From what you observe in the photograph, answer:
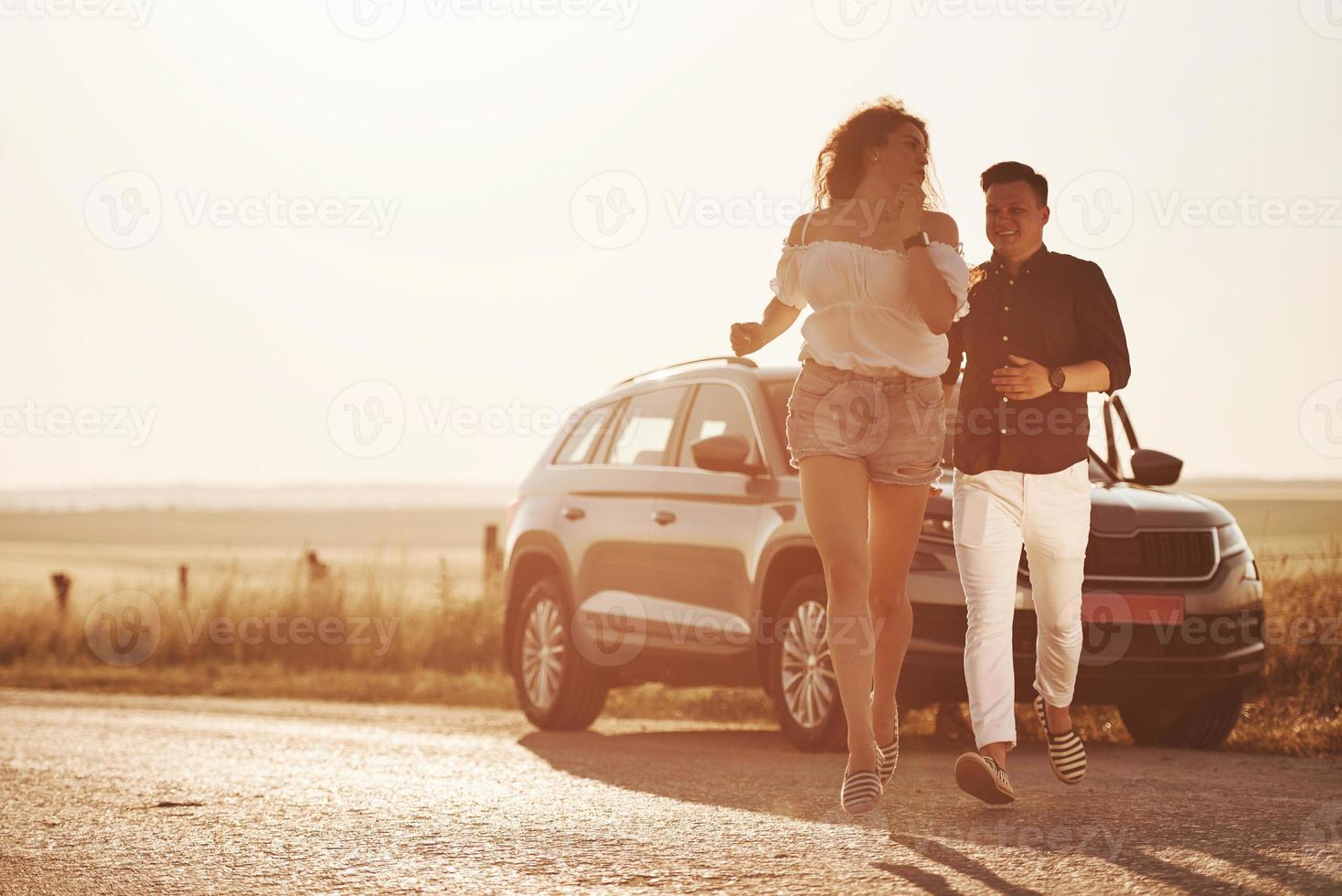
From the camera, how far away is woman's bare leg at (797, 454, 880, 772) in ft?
17.7

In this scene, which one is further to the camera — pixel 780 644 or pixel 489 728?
pixel 489 728

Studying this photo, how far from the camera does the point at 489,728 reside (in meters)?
11.0

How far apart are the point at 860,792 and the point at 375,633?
14527mm

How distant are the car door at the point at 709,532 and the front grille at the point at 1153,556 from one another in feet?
4.98

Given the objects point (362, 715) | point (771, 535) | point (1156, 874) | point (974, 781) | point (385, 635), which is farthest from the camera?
point (385, 635)

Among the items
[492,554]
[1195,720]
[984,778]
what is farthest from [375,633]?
[984,778]

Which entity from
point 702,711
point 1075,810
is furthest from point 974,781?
point 702,711

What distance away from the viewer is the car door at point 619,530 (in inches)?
386

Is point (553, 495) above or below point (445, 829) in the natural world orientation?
above

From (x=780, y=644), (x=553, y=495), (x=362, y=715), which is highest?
(x=553, y=495)

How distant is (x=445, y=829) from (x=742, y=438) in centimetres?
321

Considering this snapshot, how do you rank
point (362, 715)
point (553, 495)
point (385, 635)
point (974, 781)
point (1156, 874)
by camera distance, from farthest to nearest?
1. point (385, 635)
2. point (362, 715)
3. point (553, 495)
4. point (974, 781)
5. point (1156, 874)

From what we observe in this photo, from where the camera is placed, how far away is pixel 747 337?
5672 millimetres

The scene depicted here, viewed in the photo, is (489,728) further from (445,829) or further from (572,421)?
(445,829)
